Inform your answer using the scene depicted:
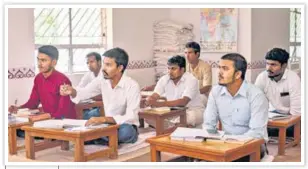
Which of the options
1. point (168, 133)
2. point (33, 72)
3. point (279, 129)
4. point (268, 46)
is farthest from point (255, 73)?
point (33, 72)

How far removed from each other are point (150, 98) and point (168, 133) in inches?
8.6

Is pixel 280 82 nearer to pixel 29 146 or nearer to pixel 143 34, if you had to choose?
pixel 143 34

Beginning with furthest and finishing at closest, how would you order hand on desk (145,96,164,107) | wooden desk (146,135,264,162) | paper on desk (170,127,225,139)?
hand on desk (145,96,164,107)
paper on desk (170,127,225,139)
wooden desk (146,135,264,162)

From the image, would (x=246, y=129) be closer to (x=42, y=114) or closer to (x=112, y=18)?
(x=112, y=18)

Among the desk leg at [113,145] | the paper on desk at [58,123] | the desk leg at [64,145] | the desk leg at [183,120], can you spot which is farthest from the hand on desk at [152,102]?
the desk leg at [64,145]

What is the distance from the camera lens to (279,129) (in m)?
2.50

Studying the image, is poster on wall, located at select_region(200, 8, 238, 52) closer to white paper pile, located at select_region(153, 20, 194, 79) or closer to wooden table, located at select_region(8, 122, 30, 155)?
white paper pile, located at select_region(153, 20, 194, 79)

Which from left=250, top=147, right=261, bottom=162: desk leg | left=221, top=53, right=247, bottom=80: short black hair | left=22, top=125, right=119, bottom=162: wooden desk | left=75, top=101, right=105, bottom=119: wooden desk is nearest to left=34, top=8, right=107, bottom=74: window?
left=75, top=101, right=105, bottom=119: wooden desk

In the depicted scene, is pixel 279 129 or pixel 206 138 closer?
pixel 206 138

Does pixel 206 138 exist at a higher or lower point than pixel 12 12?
lower

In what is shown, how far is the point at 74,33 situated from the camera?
8.03 feet

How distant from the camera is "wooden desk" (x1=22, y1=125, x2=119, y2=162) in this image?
237 centimetres

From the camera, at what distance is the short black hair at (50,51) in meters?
2.37

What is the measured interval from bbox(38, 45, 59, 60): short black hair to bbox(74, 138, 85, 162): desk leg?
1.37 ft
